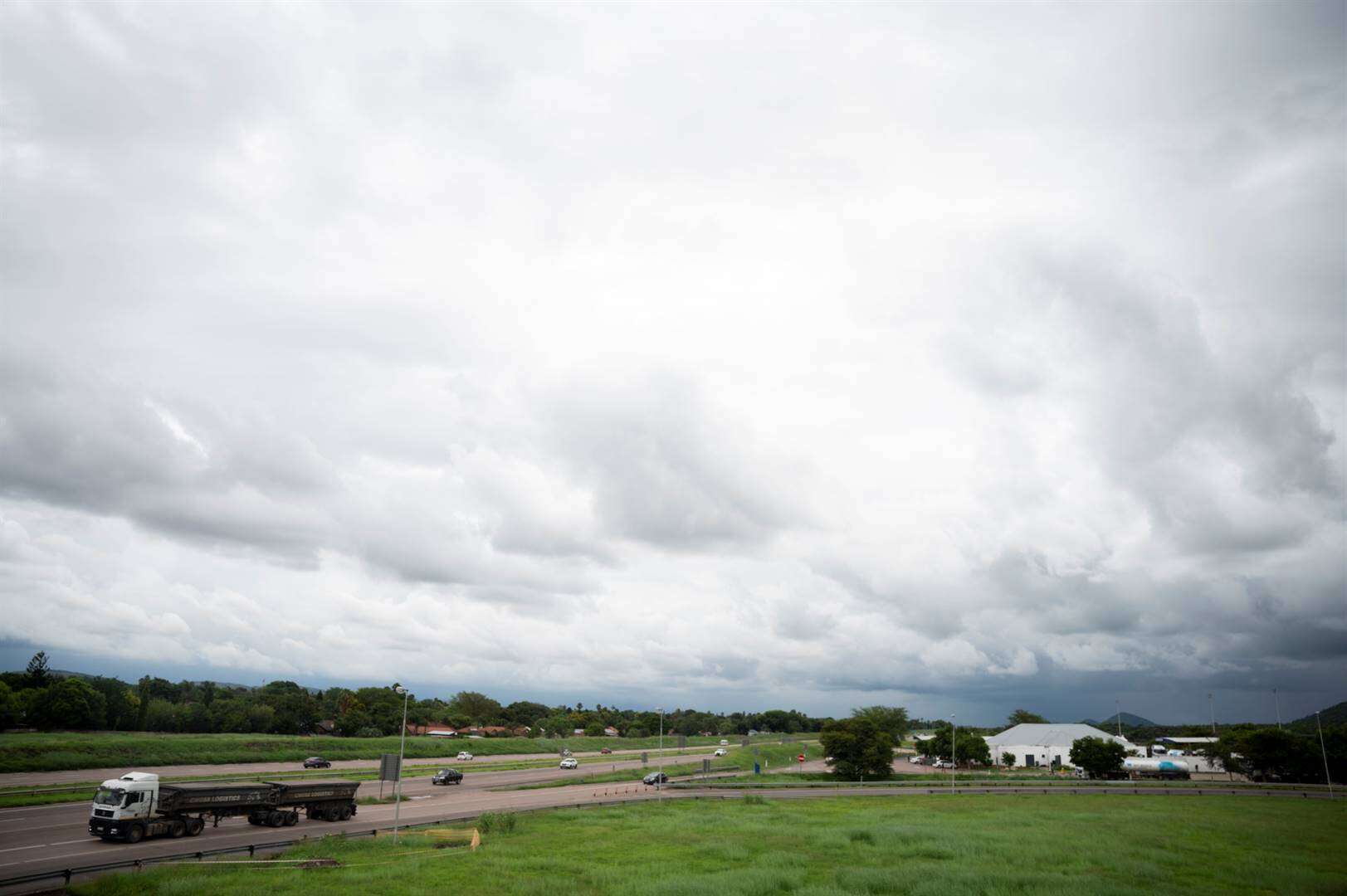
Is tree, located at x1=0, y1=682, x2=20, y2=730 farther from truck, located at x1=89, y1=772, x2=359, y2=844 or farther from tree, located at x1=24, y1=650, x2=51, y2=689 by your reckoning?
truck, located at x1=89, y1=772, x2=359, y2=844

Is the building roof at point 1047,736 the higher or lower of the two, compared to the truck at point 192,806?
lower

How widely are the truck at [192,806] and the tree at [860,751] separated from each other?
68.9m

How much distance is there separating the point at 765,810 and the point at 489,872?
33.5 m

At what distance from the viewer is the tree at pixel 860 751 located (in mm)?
100562

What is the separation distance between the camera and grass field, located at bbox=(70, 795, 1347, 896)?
30938 millimetres

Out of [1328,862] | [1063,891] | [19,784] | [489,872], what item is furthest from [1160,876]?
[19,784]

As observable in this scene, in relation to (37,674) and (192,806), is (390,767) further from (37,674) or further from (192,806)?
(37,674)

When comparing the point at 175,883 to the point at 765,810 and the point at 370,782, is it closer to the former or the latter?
the point at 765,810

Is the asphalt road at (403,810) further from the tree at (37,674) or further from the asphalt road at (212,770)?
the tree at (37,674)

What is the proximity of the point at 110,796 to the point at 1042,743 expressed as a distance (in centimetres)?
15214

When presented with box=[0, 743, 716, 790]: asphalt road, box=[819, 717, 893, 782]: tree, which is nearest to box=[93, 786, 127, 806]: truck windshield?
box=[0, 743, 716, 790]: asphalt road

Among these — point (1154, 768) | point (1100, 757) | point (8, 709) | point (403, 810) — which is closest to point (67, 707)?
point (8, 709)

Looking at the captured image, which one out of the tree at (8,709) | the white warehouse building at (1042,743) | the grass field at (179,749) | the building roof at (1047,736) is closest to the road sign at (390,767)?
the grass field at (179,749)

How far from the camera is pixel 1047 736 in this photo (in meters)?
153
